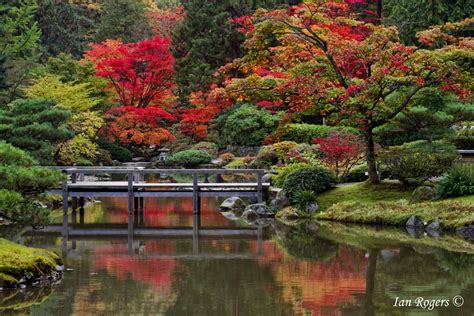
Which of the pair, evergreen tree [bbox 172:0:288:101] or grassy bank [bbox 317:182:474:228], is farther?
evergreen tree [bbox 172:0:288:101]

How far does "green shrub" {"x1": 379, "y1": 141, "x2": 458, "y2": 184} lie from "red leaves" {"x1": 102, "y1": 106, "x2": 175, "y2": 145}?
57.7 ft

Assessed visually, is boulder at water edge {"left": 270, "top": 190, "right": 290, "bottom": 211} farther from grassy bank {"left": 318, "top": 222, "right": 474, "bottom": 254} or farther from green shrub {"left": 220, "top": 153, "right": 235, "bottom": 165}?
green shrub {"left": 220, "top": 153, "right": 235, "bottom": 165}

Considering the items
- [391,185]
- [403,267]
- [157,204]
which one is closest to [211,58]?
→ [157,204]

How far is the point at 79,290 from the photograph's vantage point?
39.2ft

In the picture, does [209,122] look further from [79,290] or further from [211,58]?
[79,290]

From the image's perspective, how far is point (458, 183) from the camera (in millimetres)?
19891

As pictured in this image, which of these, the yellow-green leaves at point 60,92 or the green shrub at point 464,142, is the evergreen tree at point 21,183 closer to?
the yellow-green leaves at point 60,92

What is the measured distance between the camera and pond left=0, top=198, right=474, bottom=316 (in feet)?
35.8

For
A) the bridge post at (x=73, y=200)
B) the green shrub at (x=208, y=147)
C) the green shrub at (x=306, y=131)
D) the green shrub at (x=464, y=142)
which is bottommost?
the bridge post at (x=73, y=200)

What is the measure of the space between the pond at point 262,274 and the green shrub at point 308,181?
218 cm

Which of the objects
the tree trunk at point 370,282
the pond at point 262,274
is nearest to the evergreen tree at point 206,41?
the pond at point 262,274

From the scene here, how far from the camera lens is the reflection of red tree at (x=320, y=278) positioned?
11.1m

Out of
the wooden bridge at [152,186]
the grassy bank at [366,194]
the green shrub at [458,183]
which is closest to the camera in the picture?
the green shrub at [458,183]
